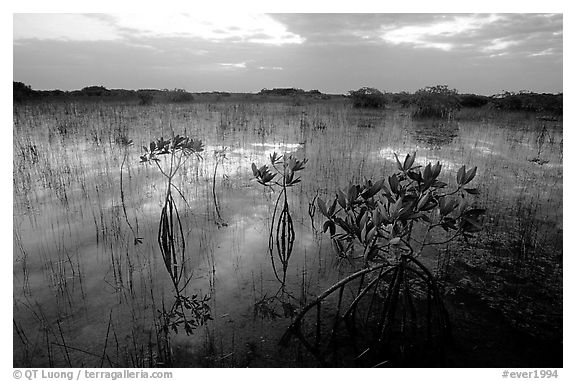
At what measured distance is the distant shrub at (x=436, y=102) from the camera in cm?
1216

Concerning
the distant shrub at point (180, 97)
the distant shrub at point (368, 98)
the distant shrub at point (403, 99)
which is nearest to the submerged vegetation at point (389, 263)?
the distant shrub at point (403, 99)

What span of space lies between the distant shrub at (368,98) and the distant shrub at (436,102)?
153 centimetres

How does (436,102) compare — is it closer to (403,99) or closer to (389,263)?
(403,99)

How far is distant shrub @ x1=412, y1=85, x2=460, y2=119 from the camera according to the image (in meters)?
12.2

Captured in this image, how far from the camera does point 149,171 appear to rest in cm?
534

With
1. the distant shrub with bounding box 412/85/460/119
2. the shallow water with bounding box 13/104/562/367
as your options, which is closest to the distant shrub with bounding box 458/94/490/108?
the distant shrub with bounding box 412/85/460/119

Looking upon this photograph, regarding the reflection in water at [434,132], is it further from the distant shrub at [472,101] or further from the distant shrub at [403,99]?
the distant shrub at [472,101]

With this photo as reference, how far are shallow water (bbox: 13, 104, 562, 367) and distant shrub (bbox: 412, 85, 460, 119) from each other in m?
4.02

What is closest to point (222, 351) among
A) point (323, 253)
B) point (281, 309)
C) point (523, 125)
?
point (281, 309)

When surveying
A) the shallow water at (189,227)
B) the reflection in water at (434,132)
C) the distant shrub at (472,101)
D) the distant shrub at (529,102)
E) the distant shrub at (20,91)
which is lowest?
the shallow water at (189,227)

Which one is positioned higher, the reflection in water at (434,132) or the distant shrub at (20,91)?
the distant shrub at (20,91)

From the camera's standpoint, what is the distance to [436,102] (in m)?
12.5

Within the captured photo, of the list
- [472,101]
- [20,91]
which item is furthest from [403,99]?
[20,91]
